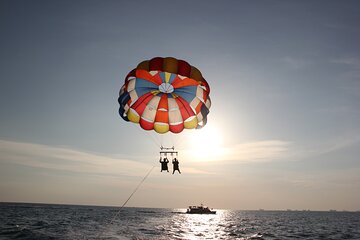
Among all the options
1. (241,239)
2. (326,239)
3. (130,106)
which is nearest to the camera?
(130,106)

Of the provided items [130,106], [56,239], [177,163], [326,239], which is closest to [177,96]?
[130,106]

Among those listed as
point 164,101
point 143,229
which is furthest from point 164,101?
point 143,229

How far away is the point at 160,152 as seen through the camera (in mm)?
19328

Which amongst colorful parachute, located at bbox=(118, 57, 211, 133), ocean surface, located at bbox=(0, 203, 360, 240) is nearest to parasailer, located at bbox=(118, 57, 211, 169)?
colorful parachute, located at bbox=(118, 57, 211, 133)

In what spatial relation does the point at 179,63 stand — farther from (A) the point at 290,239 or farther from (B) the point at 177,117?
(A) the point at 290,239

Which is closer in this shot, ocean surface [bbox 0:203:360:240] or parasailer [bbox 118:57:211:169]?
parasailer [bbox 118:57:211:169]

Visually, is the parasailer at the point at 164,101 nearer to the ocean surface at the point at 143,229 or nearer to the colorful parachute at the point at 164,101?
the colorful parachute at the point at 164,101

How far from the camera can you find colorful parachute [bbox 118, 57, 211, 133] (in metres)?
20.2

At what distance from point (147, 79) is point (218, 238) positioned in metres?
24.6

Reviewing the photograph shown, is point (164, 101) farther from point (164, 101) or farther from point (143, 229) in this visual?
point (143, 229)

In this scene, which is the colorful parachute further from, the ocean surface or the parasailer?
the ocean surface

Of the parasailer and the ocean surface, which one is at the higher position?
the parasailer

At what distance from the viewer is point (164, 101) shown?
2081cm

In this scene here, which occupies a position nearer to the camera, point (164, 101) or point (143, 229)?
point (164, 101)
